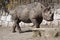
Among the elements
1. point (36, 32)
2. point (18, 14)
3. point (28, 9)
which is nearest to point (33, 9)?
point (28, 9)

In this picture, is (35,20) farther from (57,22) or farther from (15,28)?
(57,22)

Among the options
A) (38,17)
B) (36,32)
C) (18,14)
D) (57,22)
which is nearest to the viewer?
(36,32)

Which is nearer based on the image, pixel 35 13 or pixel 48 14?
pixel 48 14

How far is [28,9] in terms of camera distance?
9430 mm

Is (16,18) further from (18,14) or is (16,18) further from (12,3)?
(12,3)

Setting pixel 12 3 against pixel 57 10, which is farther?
pixel 12 3

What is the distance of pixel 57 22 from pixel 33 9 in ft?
12.5

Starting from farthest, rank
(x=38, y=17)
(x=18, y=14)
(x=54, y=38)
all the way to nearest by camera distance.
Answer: (x=18, y=14) < (x=38, y=17) < (x=54, y=38)

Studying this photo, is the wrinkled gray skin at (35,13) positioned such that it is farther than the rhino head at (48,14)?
Yes

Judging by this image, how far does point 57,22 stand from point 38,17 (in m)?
3.85

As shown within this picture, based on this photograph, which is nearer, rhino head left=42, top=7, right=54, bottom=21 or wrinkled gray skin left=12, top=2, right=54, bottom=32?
rhino head left=42, top=7, right=54, bottom=21

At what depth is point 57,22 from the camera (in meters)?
12.8

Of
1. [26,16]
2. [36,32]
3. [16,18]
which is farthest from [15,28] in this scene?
[36,32]

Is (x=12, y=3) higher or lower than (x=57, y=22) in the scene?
higher
